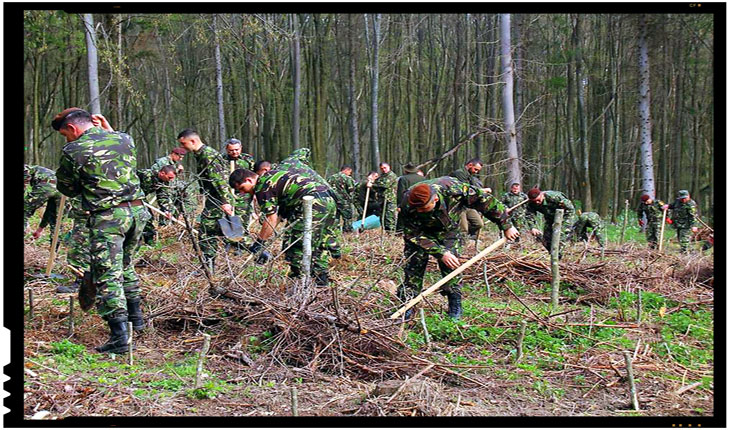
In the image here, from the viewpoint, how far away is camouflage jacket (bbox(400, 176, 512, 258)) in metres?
6.03

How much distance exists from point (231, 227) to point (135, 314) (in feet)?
9.11

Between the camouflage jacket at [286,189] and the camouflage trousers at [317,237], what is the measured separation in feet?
0.27

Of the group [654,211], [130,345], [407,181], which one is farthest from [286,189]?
[654,211]

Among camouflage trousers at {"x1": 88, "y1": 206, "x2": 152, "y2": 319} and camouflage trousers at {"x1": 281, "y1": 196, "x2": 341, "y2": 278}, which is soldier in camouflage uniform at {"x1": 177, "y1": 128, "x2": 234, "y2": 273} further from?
camouflage trousers at {"x1": 88, "y1": 206, "x2": 152, "y2": 319}

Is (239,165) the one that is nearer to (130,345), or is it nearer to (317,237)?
(317,237)

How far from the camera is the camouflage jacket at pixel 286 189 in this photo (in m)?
6.36

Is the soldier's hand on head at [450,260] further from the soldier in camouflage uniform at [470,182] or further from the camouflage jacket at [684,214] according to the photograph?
the camouflage jacket at [684,214]

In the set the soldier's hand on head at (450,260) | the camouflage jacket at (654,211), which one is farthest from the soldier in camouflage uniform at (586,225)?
the soldier's hand on head at (450,260)

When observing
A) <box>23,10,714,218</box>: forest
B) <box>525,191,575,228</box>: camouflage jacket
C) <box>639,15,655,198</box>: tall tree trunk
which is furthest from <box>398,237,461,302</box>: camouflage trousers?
<box>23,10,714,218</box>: forest

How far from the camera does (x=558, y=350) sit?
5.36m

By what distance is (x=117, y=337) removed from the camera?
15.8ft

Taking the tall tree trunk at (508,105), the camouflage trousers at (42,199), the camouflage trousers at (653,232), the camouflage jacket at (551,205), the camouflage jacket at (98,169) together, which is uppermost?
the tall tree trunk at (508,105)

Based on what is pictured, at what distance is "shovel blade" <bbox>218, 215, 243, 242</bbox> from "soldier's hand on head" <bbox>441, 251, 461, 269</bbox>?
2.81m

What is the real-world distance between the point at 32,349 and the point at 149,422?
2504 millimetres
